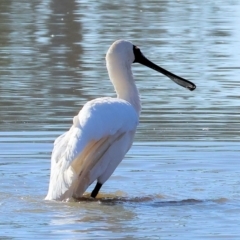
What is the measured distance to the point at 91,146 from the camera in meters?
8.42

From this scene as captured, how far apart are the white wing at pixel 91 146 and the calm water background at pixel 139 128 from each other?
7.2 inches

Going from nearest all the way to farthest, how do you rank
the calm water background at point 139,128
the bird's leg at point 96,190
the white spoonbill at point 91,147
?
the calm water background at point 139,128 → the white spoonbill at point 91,147 → the bird's leg at point 96,190

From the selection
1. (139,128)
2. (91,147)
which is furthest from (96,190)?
(139,128)

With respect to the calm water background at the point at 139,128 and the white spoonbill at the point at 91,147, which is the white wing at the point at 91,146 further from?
the calm water background at the point at 139,128

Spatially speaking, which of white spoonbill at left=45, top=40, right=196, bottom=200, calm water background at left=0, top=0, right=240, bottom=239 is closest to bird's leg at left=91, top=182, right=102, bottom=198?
white spoonbill at left=45, top=40, right=196, bottom=200

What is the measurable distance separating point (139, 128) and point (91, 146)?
3.13m

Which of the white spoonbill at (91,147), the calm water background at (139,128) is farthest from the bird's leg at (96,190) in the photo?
the calm water background at (139,128)

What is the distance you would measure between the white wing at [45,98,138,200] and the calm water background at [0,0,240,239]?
183 millimetres

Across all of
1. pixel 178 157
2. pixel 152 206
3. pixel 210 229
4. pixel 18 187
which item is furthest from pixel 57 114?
pixel 210 229

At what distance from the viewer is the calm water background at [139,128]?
306 inches

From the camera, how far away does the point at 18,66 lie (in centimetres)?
1634

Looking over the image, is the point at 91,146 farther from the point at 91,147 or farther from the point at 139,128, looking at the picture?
the point at 139,128

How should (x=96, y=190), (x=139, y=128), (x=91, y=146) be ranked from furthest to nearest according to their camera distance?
(x=139, y=128)
(x=96, y=190)
(x=91, y=146)

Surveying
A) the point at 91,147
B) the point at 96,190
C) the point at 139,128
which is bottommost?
the point at 139,128
